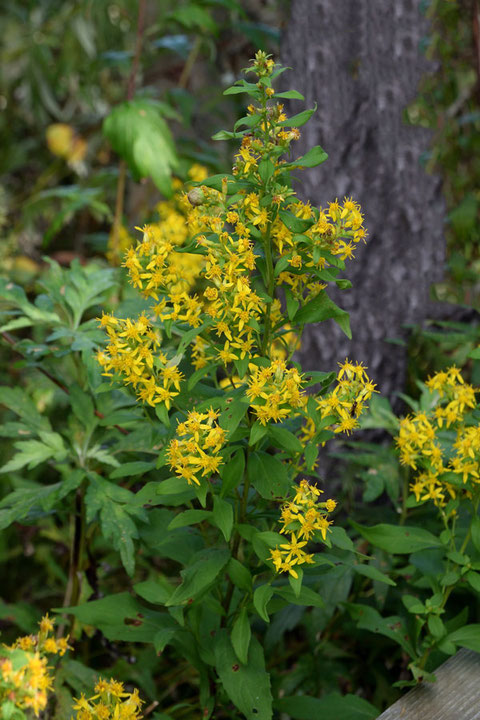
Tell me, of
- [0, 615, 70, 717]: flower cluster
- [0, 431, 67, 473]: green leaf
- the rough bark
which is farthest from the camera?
the rough bark

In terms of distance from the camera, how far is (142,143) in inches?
82.5

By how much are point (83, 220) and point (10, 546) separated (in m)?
2.40

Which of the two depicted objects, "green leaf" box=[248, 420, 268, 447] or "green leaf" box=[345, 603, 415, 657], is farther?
"green leaf" box=[345, 603, 415, 657]

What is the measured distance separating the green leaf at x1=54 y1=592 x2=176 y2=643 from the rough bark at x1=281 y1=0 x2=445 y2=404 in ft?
3.17

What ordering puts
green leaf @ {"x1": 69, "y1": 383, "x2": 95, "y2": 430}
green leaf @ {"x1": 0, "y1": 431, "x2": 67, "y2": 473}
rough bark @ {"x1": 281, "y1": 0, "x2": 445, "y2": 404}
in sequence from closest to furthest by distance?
green leaf @ {"x1": 0, "y1": 431, "x2": 67, "y2": 473}
green leaf @ {"x1": 69, "y1": 383, "x2": 95, "y2": 430}
rough bark @ {"x1": 281, "y1": 0, "x2": 445, "y2": 404}

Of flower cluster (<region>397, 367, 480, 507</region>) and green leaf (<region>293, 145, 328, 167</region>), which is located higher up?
green leaf (<region>293, 145, 328, 167</region>)

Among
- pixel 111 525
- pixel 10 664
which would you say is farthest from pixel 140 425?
pixel 10 664

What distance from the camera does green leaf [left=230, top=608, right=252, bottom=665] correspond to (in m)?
1.16

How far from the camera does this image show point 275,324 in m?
1.25

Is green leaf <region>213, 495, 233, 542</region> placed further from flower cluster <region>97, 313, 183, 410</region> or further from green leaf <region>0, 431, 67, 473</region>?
green leaf <region>0, 431, 67, 473</region>

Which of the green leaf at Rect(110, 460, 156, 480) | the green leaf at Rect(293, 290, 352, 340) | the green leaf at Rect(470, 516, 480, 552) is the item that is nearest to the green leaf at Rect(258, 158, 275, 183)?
the green leaf at Rect(293, 290, 352, 340)

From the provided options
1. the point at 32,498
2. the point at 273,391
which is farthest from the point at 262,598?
the point at 32,498

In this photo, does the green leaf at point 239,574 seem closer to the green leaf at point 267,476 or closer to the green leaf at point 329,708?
the green leaf at point 267,476

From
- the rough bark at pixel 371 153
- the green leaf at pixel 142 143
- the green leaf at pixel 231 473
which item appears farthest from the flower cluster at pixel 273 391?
the green leaf at pixel 142 143
